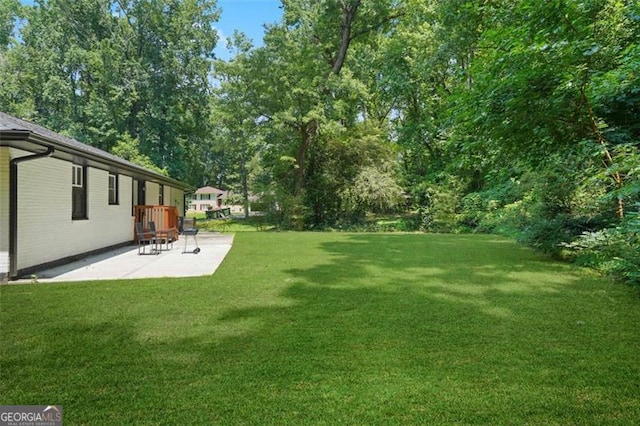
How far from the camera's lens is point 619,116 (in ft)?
22.3

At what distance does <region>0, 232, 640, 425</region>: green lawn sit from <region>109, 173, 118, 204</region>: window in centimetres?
587

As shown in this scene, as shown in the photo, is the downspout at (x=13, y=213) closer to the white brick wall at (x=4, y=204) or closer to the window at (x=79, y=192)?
the white brick wall at (x=4, y=204)

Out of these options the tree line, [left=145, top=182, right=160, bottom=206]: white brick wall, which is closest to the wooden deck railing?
[left=145, top=182, right=160, bottom=206]: white brick wall

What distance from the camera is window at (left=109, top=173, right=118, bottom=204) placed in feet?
37.4

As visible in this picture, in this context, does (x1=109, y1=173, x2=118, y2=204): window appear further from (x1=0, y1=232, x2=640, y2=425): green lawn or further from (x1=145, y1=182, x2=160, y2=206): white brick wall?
(x1=0, y1=232, x2=640, y2=425): green lawn

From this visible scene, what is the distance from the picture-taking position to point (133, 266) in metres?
8.20

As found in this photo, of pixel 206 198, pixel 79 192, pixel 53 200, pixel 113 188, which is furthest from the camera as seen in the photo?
pixel 206 198

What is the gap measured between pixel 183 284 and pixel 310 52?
1888 cm

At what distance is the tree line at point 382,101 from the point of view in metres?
5.96

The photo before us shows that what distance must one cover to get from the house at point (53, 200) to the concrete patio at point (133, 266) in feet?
1.24

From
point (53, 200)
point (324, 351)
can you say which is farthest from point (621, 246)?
point (53, 200)

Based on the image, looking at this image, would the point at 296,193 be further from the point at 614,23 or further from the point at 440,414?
the point at 440,414

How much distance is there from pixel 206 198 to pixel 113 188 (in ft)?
157

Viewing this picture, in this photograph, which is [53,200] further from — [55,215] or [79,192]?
[79,192]
